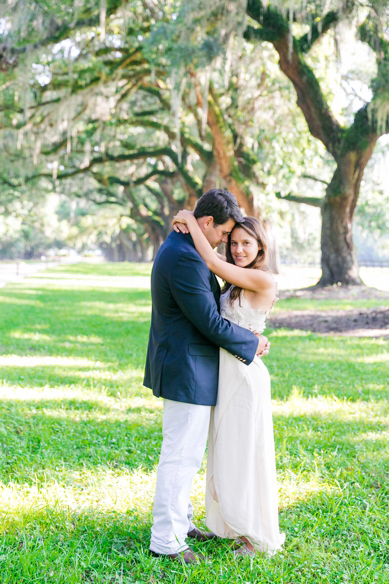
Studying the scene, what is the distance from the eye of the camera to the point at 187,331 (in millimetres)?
3010

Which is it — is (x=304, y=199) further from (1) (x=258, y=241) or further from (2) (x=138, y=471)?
(1) (x=258, y=241)

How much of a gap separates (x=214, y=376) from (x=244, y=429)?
309 mm

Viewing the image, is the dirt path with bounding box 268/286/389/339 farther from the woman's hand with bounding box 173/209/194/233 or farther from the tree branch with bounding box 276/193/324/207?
the woman's hand with bounding box 173/209/194/233

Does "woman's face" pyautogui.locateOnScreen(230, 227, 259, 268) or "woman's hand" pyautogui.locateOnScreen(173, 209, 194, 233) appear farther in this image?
"woman's face" pyautogui.locateOnScreen(230, 227, 259, 268)

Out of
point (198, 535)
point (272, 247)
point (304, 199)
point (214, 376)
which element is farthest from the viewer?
point (272, 247)

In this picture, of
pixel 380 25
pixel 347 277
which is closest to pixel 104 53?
pixel 380 25

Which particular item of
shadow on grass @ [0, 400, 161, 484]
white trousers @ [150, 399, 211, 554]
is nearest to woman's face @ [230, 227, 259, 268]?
white trousers @ [150, 399, 211, 554]

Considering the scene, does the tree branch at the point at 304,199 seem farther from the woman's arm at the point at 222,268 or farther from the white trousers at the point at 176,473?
the white trousers at the point at 176,473

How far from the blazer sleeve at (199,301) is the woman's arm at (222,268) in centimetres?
8

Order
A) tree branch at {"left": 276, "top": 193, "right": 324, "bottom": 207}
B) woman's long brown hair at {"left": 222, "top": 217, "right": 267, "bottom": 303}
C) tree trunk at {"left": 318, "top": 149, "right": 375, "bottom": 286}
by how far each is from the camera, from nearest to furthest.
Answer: woman's long brown hair at {"left": 222, "top": 217, "right": 267, "bottom": 303}, tree trunk at {"left": 318, "top": 149, "right": 375, "bottom": 286}, tree branch at {"left": 276, "top": 193, "right": 324, "bottom": 207}

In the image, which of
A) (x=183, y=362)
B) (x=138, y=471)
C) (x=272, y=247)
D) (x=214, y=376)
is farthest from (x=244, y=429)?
(x=272, y=247)

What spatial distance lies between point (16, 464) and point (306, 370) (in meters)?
4.20

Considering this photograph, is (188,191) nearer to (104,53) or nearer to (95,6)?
(104,53)

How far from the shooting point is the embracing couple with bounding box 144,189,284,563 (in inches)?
117
